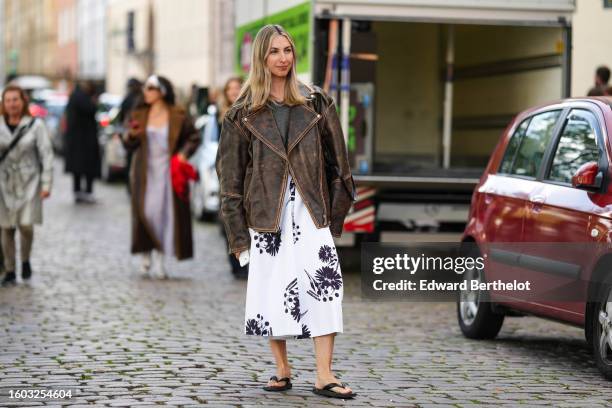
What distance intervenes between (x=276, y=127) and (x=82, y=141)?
1773 centimetres

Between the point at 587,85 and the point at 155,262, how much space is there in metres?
5.13

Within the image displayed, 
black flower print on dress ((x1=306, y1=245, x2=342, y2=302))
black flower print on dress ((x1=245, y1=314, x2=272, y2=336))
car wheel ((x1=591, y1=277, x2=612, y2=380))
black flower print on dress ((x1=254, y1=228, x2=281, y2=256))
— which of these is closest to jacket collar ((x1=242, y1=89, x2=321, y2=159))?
black flower print on dress ((x1=254, y1=228, x2=281, y2=256))

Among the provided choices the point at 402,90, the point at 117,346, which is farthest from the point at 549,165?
the point at 402,90

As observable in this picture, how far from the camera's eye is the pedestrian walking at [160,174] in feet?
45.6

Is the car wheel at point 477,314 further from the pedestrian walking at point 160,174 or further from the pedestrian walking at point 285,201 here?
the pedestrian walking at point 160,174

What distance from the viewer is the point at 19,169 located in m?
13.1

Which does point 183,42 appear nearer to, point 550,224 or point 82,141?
point 82,141

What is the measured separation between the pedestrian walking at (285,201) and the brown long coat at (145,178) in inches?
264

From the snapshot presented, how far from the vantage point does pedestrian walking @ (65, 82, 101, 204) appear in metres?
24.3

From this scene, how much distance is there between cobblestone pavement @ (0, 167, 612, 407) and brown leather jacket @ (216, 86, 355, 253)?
846mm

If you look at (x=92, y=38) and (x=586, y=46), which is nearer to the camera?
(x=586, y=46)

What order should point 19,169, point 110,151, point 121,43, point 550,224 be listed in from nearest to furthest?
1. point 550,224
2. point 19,169
3. point 110,151
4. point 121,43

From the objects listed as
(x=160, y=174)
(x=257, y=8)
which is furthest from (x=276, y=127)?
(x=257, y=8)

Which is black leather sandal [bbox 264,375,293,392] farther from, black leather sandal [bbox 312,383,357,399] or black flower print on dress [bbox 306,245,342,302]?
black flower print on dress [bbox 306,245,342,302]
